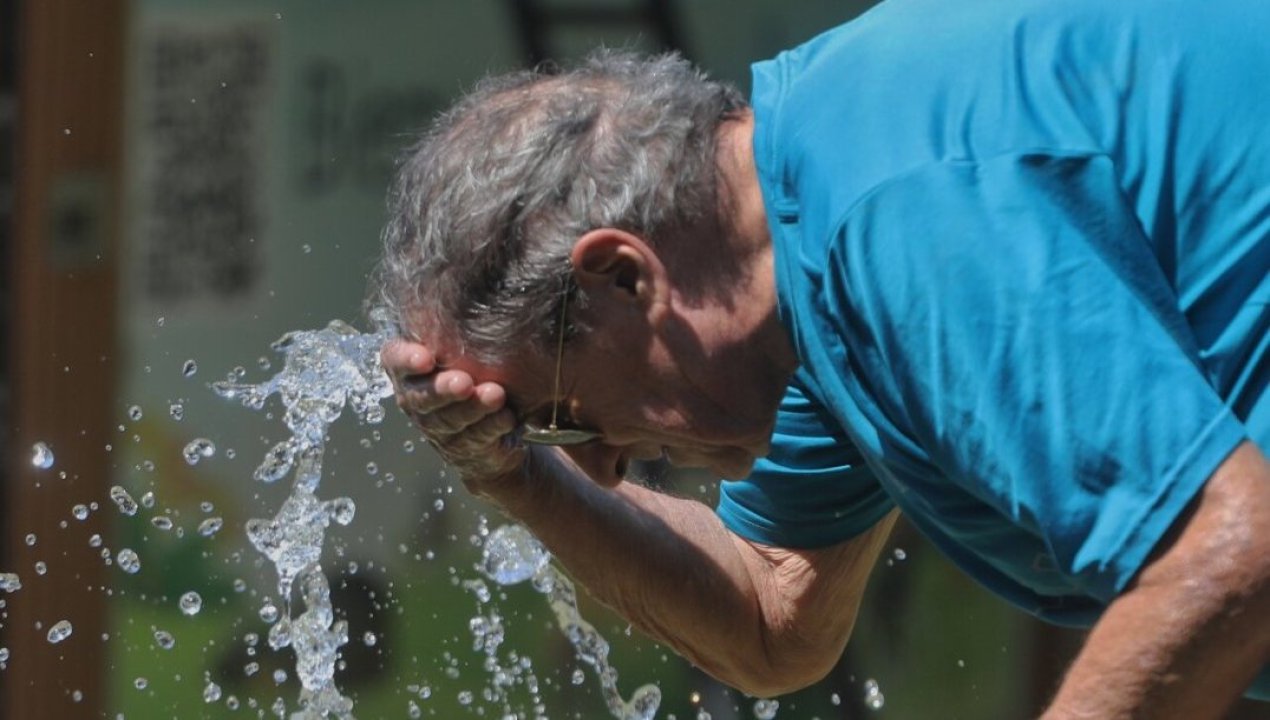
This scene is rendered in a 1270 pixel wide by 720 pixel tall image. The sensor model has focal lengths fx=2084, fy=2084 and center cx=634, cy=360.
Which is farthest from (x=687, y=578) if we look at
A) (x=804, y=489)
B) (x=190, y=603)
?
(x=190, y=603)

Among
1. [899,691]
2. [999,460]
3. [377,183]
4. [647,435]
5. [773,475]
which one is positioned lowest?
[899,691]

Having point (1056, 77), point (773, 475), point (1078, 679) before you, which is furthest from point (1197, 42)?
point (773, 475)

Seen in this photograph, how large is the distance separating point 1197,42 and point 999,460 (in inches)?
17.8

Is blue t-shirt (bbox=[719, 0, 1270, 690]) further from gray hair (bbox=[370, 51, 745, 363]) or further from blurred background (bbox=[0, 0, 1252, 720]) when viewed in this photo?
blurred background (bbox=[0, 0, 1252, 720])

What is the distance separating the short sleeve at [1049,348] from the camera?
167 centimetres

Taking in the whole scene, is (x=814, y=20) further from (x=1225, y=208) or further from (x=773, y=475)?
(x=1225, y=208)

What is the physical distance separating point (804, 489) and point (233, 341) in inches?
111

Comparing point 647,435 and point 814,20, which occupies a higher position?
point 647,435

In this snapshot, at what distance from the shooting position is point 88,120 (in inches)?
202

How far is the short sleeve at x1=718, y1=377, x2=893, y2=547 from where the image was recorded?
8.23ft

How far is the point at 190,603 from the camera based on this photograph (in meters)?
4.25

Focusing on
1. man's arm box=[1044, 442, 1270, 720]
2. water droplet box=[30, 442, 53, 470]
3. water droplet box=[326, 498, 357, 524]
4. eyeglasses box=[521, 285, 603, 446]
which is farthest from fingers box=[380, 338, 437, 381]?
water droplet box=[30, 442, 53, 470]

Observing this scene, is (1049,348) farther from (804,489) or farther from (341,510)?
(341,510)

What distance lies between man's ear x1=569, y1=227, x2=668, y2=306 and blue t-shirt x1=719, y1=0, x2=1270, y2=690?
0.12 metres
